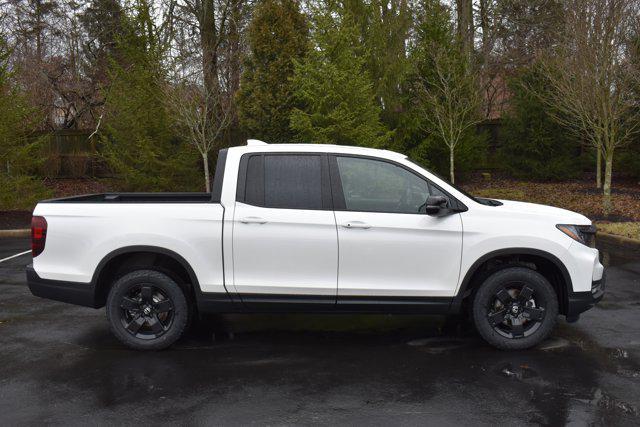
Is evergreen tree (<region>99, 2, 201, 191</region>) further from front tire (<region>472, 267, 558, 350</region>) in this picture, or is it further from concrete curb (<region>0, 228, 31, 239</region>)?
front tire (<region>472, 267, 558, 350</region>)

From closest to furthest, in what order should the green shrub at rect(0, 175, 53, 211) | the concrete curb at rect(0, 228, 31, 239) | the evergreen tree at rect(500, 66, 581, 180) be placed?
the concrete curb at rect(0, 228, 31, 239) → the green shrub at rect(0, 175, 53, 211) → the evergreen tree at rect(500, 66, 581, 180)

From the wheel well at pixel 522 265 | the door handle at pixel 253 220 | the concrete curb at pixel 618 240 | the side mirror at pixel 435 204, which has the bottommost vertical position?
the concrete curb at pixel 618 240

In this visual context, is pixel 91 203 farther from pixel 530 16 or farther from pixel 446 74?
pixel 530 16

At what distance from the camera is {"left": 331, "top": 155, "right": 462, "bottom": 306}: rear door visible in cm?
485

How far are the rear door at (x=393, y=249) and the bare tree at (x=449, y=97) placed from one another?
12.5 metres

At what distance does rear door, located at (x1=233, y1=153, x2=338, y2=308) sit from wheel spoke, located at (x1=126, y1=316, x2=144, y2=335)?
0.97 metres

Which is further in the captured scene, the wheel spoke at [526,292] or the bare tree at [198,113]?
the bare tree at [198,113]

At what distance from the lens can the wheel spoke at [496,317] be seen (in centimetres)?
498

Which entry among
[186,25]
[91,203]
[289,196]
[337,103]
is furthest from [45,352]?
[186,25]

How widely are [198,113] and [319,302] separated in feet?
41.7

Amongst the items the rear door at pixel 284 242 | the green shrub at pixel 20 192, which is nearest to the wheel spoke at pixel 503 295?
the rear door at pixel 284 242

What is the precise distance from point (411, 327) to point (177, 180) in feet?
44.2

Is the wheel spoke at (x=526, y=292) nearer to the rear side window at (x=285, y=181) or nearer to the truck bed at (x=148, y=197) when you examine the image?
the rear side window at (x=285, y=181)

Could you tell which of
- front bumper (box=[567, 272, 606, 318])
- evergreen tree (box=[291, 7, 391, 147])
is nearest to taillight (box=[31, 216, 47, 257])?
front bumper (box=[567, 272, 606, 318])
